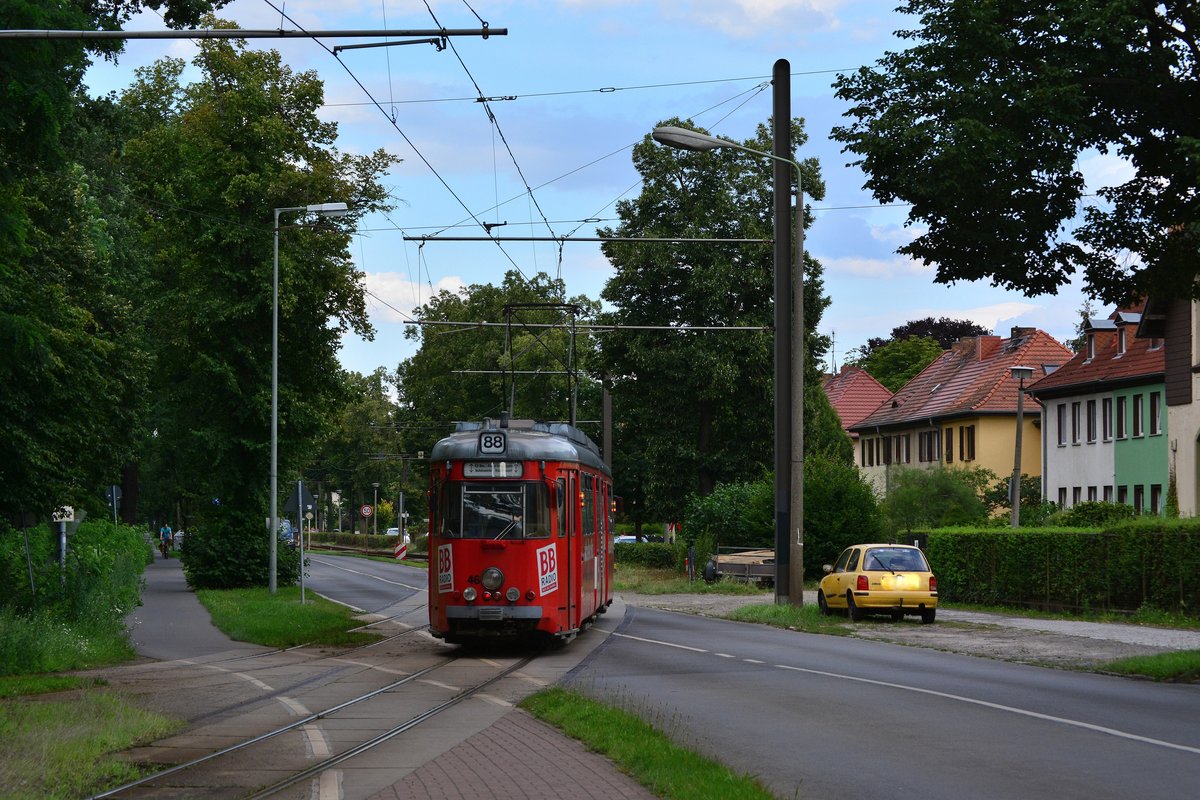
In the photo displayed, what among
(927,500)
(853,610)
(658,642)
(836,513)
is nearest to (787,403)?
(853,610)

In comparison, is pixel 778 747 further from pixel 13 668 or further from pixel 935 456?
pixel 935 456

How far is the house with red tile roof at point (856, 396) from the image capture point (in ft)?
315

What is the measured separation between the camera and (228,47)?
1720 inches

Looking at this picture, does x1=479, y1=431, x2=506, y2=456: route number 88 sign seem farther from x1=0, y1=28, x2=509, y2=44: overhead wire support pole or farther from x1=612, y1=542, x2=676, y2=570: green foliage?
x1=612, y1=542, x2=676, y2=570: green foliage

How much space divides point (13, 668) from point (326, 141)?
2902 cm

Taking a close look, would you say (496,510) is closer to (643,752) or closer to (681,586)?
(643,752)

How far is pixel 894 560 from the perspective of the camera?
96.0 ft

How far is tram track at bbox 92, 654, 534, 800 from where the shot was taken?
31.9 ft

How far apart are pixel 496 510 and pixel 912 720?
926 cm

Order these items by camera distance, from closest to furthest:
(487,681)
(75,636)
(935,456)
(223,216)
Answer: (487,681)
(75,636)
(223,216)
(935,456)

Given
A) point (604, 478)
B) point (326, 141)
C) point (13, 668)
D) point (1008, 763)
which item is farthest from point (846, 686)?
point (326, 141)

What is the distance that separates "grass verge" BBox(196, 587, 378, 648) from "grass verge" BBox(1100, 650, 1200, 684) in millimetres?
12292

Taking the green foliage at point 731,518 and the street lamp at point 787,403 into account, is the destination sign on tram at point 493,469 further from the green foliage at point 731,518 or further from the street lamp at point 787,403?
the green foliage at point 731,518

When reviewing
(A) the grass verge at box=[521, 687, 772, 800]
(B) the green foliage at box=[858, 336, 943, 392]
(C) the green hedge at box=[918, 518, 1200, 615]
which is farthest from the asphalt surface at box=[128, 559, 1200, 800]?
(B) the green foliage at box=[858, 336, 943, 392]
